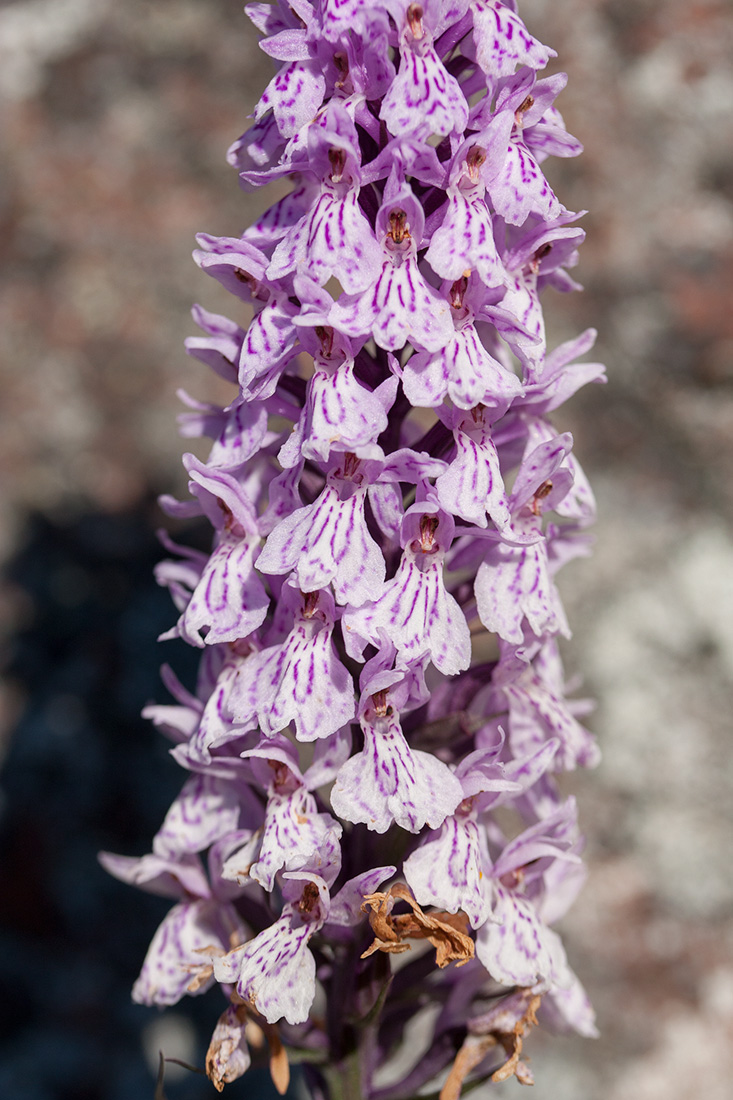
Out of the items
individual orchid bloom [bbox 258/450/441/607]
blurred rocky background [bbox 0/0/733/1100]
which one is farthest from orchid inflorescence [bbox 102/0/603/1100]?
blurred rocky background [bbox 0/0/733/1100]

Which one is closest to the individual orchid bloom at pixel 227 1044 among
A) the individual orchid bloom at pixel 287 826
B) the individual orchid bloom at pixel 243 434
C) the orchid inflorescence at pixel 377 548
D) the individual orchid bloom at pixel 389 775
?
the orchid inflorescence at pixel 377 548

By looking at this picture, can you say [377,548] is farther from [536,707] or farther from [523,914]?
[523,914]

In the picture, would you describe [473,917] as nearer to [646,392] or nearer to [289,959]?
[289,959]

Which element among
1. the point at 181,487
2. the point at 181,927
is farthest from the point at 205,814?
the point at 181,487

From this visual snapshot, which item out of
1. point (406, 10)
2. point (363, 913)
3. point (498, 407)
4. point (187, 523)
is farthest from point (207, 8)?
point (363, 913)

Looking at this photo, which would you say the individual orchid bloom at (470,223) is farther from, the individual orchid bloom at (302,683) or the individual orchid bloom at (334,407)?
the individual orchid bloom at (302,683)

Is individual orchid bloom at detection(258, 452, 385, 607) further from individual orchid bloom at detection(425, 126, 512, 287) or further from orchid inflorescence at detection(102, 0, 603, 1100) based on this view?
individual orchid bloom at detection(425, 126, 512, 287)
